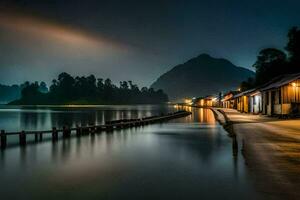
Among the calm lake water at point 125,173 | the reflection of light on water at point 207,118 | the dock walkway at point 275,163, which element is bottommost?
the calm lake water at point 125,173

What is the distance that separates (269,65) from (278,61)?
8.56ft

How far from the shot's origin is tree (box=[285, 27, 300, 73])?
70312 mm

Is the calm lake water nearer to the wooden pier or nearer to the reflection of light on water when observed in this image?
the wooden pier

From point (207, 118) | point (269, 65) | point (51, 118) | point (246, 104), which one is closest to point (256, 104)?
point (246, 104)

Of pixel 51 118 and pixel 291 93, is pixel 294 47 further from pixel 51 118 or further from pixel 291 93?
pixel 51 118

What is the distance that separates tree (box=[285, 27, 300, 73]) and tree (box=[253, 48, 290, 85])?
2187mm

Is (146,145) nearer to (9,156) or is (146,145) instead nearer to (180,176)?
(9,156)

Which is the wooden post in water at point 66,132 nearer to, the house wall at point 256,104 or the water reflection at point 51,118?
the water reflection at point 51,118

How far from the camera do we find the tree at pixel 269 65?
75875mm

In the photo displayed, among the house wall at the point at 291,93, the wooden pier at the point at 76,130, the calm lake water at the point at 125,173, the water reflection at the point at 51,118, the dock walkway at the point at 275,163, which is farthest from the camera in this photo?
the water reflection at the point at 51,118

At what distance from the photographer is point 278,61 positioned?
3108 inches

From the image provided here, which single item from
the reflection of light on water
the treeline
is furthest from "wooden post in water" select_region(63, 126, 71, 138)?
the treeline

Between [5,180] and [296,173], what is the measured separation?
12.3 metres

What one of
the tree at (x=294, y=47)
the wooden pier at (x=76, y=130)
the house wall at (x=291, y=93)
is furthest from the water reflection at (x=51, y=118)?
the tree at (x=294, y=47)
